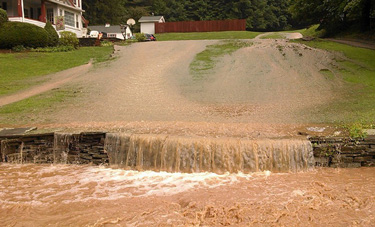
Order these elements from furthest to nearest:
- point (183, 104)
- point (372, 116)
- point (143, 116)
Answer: point (183, 104)
point (143, 116)
point (372, 116)

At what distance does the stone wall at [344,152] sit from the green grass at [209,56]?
8650 millimetres

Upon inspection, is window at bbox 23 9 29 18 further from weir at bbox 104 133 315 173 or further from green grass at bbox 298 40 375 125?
weir at bbox 104 133 315 173

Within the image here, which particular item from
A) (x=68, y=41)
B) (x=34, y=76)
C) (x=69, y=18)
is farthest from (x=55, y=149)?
(x=69, y=18)

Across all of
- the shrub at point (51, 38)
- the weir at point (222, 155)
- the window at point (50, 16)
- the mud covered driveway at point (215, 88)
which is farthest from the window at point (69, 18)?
the weir at point (222, 155)

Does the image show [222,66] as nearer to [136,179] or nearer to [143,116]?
[143,116]

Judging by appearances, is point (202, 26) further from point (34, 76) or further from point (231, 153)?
point (231, 153)

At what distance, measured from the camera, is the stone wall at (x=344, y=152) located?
6.58 m

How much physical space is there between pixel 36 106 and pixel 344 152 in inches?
383

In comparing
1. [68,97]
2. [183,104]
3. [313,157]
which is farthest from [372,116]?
[68,97]

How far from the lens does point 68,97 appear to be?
11992 mm

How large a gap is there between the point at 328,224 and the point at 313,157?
2.44m

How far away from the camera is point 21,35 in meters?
20.5

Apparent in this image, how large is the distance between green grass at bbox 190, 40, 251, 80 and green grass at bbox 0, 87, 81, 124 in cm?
582

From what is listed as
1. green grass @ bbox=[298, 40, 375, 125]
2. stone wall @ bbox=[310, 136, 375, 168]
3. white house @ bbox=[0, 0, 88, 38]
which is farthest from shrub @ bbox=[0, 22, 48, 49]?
stone wall @ bbox=[310, 136, 375, 168]
